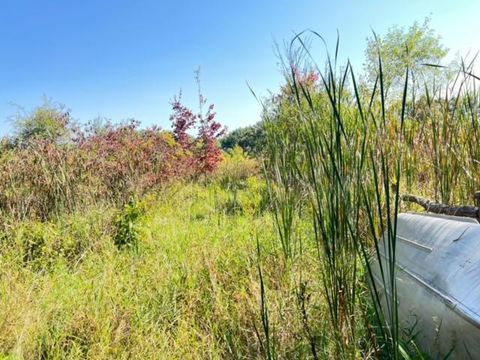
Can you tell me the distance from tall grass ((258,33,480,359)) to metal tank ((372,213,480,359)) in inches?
4.8

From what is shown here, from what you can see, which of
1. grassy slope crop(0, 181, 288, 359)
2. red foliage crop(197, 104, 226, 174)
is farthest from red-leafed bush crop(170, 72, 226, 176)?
grassy slope crop(0, 181, 288, 359)

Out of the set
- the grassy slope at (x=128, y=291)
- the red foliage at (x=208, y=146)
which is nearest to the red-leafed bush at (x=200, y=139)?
the red foliage at (x=208, y=146)

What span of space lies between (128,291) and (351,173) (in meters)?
1.98

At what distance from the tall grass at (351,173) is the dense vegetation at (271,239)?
0.04ft

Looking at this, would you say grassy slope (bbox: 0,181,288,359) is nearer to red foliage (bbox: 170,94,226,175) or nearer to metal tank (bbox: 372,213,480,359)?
metal tank (bbox: 372,213,480,359)

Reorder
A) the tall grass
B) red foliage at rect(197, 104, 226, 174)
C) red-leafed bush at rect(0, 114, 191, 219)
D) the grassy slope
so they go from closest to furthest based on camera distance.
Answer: the tall grass, the grassy slope, red-leafed bush at rect(0, 114, 191, 219), red foliage at rect(197, 104, 226, 174)

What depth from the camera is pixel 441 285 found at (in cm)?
143

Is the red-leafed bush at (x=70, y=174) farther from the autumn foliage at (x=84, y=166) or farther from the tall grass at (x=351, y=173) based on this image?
the tall grass at (x=351, y=173)

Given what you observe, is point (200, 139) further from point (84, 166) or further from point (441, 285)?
point (441, 285)

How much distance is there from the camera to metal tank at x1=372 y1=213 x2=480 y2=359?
1234 millimetres

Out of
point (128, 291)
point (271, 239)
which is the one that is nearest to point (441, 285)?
point (271, 239)

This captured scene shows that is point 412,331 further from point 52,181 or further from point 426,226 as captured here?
point 52,181

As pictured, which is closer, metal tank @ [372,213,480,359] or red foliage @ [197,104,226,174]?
metal tank @ [372,213,480,359]

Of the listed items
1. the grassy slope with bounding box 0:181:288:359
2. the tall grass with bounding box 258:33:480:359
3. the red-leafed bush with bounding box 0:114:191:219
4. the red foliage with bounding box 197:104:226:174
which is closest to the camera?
the tall grass with bounding box 258:33:480:359
